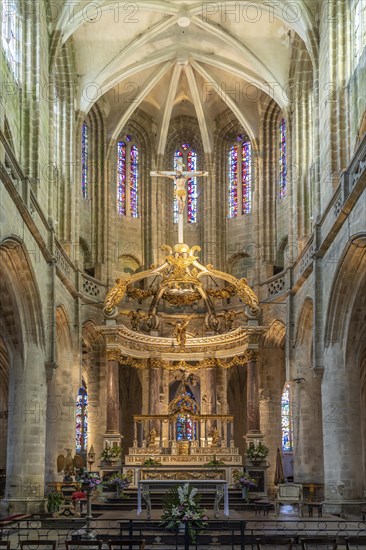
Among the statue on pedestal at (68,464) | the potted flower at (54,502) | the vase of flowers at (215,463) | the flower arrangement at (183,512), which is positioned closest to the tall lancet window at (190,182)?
the vase of flowers at (215,463)

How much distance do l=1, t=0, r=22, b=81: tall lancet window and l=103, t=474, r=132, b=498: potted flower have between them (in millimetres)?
11265

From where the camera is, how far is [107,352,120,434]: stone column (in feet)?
97.8

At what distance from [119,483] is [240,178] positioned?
48.5 ft

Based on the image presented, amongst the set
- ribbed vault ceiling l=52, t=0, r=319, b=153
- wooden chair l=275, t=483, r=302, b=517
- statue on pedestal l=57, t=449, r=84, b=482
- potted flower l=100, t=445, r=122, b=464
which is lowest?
wooden chair l=275, t=483, r=302, b=517

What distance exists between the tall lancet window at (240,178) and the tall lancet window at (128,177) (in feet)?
12.2

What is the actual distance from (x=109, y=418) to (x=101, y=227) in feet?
26.9

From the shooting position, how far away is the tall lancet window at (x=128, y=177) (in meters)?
36.7

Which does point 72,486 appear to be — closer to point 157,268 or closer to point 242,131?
point 157,268

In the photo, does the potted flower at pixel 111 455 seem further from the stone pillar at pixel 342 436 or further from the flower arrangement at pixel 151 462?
the stone pillar at pixel 342 436

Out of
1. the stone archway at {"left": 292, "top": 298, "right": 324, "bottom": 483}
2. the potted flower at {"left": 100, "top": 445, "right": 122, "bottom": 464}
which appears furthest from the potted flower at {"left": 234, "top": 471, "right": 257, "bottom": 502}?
the potted flower at {"left": 100, "top": 445, "right": 122, "bottom": 464}

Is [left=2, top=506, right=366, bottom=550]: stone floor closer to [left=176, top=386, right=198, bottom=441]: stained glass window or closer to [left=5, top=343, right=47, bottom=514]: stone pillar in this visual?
[left=5, top=343, right=47, bottom=514]: stone pillar

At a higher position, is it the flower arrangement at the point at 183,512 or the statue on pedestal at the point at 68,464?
the statue on pedestal at the point at 68,464

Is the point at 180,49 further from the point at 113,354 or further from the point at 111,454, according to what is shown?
the point at 111,454

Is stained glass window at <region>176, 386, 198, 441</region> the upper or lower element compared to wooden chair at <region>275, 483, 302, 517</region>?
upper
